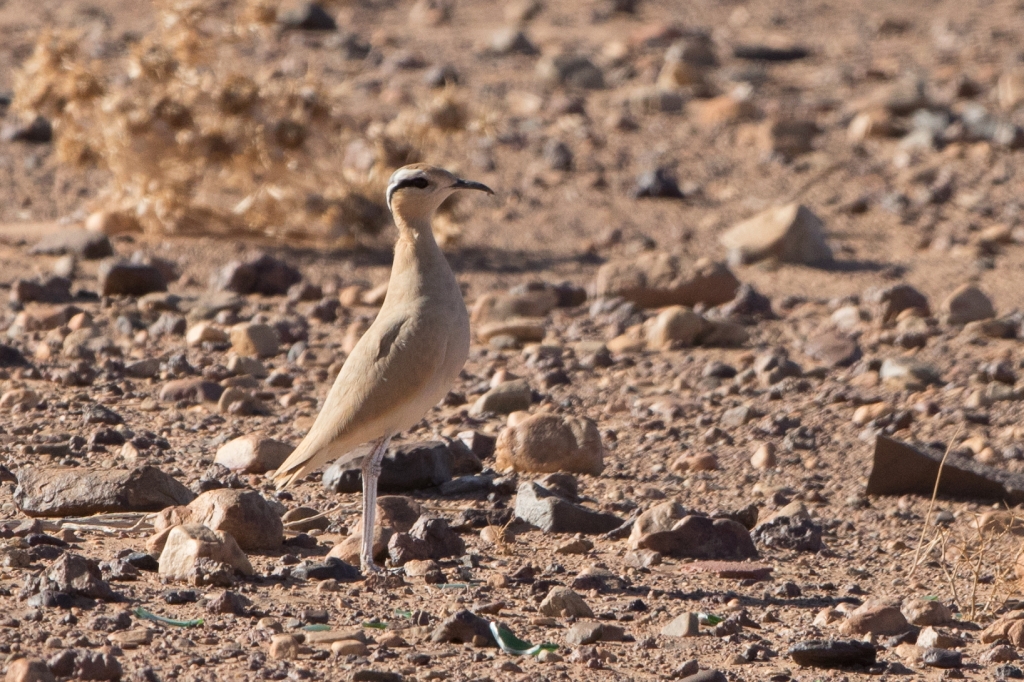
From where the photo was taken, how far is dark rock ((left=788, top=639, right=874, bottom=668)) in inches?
149

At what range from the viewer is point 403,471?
17.2ft

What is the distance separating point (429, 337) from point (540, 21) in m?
10.6

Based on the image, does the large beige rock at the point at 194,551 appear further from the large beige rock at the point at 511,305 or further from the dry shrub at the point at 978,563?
the large beige rock at the point at 511,305

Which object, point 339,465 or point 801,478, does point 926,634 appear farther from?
point 339,465

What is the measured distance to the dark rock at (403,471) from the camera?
5.21 metres

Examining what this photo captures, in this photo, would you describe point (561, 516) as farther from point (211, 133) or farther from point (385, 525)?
point (211, 133)

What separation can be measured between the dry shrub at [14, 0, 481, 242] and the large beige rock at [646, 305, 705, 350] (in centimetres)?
253

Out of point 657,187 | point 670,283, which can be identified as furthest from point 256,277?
point 657,187

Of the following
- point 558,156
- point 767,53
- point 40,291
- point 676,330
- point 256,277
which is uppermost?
point 767,53

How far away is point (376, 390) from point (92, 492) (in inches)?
42.0

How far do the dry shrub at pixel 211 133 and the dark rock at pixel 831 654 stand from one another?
5808mm

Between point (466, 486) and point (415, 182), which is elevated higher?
point (415, 182)

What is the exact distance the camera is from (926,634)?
4.02 m

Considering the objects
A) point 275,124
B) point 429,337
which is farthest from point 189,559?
point 275,124
